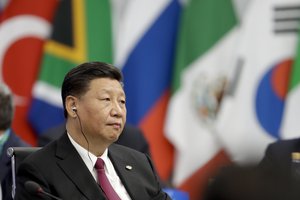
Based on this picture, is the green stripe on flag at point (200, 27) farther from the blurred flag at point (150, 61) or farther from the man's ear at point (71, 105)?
the man's ear at point (71, 105)

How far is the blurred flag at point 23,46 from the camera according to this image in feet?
21.4

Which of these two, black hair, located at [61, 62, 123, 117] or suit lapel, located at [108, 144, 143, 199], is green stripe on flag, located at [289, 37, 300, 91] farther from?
black hair, located at [61, 62, 123, 117]

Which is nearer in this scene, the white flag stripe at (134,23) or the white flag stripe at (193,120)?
the white flag stripe at (193,120)

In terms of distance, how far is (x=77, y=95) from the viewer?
9.48 feet

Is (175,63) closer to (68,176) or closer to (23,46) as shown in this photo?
(23,46)

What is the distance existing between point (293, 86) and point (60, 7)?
1.99m

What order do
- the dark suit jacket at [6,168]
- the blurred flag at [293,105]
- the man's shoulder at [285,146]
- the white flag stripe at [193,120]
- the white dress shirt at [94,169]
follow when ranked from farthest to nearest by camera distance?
1. the white flag stripe at [193,120]
2. the blurred flag at [293,105]
3. the man's shoulder at [285,146]
4. the dark suit jacket at [6,168]
5. the white dress shirt at [94,169]

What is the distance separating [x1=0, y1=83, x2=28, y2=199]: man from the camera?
143 inches

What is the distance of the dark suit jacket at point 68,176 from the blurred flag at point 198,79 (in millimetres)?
3223

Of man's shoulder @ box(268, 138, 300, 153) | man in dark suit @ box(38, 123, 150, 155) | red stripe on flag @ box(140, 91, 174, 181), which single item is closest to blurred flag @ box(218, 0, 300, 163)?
red stripe on flag @ box(140, 91, 174, 181)

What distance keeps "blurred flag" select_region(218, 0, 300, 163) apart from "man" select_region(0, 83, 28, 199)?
228 cm

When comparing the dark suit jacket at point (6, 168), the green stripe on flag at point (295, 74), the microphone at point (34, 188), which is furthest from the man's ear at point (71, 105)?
the green stripe on flag at point (295, 74)

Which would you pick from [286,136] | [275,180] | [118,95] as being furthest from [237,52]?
[275,180]

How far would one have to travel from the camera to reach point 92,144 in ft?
9.45
